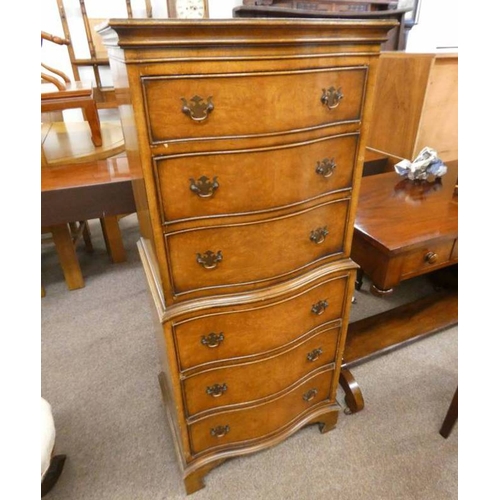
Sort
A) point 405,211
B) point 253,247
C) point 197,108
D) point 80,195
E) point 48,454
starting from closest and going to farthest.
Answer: point 197,108, point 253,247, point 48,454, point 405,211, point 80,195

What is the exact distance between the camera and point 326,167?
0.89 metres

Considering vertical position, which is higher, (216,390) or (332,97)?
(332,97)

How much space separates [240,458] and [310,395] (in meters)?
0.38

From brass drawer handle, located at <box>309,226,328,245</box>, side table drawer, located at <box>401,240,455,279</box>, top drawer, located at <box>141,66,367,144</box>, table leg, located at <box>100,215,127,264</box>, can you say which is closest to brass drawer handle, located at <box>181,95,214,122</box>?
top drawer, located at <box>141,66,367,144</box>

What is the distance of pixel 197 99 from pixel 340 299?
0.76 meters

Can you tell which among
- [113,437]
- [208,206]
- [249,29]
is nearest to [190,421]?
[113,437]

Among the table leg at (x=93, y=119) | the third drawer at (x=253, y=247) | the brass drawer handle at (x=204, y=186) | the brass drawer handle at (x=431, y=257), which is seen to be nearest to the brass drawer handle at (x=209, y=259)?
the third drawer at (x=253, y=247)

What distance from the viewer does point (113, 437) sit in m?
1.46

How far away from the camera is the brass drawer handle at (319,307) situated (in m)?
1.10

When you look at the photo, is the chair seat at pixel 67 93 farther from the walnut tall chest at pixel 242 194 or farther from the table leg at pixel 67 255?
the walnut tall chest at pixel 242 194

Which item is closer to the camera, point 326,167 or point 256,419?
point 326,167

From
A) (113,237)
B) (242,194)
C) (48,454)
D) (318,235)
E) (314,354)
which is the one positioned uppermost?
(242,194)

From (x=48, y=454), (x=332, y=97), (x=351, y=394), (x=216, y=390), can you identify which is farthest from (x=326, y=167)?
(x=48, y=454)

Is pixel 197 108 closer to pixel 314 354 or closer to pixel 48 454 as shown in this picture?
pixel 314 354
